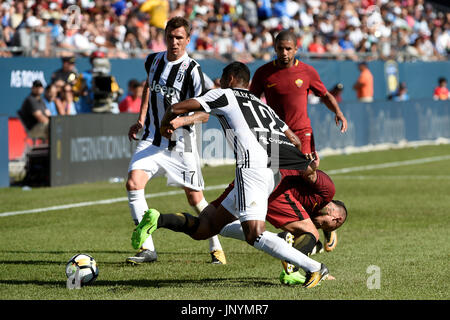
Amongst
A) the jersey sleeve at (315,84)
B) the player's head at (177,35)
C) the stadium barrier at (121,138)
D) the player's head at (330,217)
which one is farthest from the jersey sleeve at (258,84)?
the stadium barrier at (121,138)

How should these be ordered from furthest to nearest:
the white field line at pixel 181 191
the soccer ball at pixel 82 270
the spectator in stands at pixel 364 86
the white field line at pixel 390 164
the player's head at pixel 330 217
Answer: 1. the spectator in stands at pixel 364 86
2. the white field line at pixel 390 164
3. the white field line at pixel 181 191
4. the player's head at pixel 330 217
5. the soccer ball at pixel 82 270

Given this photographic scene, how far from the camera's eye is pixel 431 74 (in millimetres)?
32656

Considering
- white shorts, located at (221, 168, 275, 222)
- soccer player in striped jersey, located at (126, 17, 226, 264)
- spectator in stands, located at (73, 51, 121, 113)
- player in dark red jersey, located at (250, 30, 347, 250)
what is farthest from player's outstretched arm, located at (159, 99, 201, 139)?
spectator in stands, located at (73, 51, 121, 113)

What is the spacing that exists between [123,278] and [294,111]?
297cm

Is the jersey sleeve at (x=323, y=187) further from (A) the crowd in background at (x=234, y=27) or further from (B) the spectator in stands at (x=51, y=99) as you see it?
(A) the crowd in background at (x=234, y=27)

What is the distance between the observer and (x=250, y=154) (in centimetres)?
731

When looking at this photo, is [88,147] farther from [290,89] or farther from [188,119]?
[188,119]

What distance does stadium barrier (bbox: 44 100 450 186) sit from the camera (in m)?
16.7

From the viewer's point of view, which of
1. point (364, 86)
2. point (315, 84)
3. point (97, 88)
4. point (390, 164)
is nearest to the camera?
point (315, 84)

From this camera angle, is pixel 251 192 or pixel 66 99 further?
pixel 66 99

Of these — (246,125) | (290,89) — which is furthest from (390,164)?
(246,125)

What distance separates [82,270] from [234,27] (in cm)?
2134

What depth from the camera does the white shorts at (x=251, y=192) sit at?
7.23 m
